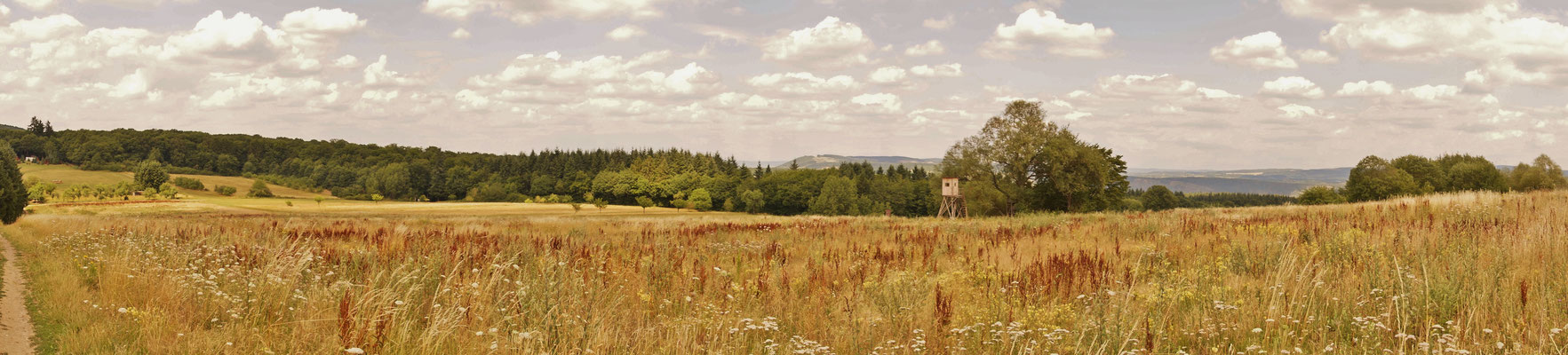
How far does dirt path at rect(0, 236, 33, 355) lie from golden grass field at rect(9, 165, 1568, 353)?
0.53 ft

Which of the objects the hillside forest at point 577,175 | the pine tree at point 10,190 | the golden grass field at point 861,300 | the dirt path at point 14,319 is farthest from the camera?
the hillside forest at point 577,175

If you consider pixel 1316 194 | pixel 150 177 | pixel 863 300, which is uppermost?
pixel 150 177

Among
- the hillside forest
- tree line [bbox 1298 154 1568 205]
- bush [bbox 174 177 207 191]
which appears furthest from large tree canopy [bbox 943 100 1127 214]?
bush [bbox 174 177 207 191]

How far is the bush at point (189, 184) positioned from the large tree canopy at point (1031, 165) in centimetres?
12405

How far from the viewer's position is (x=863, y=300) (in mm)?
7160

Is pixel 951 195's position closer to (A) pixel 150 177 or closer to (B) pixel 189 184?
(A) pixel 150 177

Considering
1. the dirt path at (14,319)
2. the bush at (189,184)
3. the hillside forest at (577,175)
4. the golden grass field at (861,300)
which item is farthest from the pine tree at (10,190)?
the bush at (189,184)

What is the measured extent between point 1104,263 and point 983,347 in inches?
158

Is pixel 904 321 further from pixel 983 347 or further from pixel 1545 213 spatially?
pixel 1545 213

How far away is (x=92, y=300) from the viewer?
8.13 metres

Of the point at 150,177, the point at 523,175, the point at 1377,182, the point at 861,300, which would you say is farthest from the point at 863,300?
the point at 523,175

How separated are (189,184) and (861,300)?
148864 mm

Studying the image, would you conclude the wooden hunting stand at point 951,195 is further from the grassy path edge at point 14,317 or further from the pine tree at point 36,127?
the pine tree at point 36,127

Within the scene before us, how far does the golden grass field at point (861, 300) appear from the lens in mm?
5211
